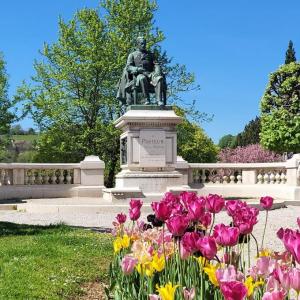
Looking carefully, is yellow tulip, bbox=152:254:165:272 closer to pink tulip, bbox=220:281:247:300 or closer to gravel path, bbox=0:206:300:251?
pink tulip, bbox=220:281:247:300

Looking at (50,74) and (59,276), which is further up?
(50,74)

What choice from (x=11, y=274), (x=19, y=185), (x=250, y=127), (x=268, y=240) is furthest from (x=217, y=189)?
(x=250, y=127)

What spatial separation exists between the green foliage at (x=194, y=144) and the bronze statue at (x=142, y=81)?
1485cm

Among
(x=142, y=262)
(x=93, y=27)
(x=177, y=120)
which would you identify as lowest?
(x=142, y=262)

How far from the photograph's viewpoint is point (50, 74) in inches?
1313

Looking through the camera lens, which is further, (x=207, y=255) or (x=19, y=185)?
(x=19, y=185)

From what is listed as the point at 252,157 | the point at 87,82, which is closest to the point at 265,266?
the point at 87,82

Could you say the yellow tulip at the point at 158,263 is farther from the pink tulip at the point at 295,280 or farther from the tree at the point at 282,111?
the tree at the point at 282,111

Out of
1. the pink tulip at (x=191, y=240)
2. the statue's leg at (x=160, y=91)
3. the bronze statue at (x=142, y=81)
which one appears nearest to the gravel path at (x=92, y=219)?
the statue's leg at (x=160, y=91)

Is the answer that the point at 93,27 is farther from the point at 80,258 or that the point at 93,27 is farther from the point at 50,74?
the point at 80,258

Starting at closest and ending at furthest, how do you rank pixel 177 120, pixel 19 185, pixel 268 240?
pixel 268 240 → pixel 177 120 → pixel 19 185

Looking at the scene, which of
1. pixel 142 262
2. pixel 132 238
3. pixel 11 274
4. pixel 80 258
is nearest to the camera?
pixel 142 262

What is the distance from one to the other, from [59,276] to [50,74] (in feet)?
92.9

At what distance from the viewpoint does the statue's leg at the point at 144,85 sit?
18797 mm
